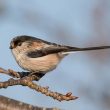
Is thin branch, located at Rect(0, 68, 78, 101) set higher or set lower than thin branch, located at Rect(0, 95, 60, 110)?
lower

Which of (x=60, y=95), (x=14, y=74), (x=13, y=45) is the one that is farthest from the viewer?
(x=13, y=45)

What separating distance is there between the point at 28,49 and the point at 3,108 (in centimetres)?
217

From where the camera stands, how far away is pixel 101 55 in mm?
5680

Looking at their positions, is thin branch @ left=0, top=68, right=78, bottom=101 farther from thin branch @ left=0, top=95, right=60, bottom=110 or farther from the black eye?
the black eye

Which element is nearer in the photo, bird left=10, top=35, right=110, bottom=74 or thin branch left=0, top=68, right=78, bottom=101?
thin branch left=0, top=68, right=78, bottom=101

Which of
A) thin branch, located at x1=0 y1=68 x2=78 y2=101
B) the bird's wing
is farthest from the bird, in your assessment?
thin branch, located at x1=0 y1=68 x2=78 y2=101

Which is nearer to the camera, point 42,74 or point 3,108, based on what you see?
point 3,108

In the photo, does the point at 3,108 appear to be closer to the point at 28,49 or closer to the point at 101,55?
the point at 28,49

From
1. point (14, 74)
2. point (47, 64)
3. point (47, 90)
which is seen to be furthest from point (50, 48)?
point (47, 90)

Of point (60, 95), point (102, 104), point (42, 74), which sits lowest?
point (102, 104)

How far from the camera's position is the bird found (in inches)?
167

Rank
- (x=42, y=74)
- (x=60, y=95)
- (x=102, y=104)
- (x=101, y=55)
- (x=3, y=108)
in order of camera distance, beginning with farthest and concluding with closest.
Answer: (x=101, y=55)
(x=102, y=104)
(x=42, y=74)
(x=60, y=95)
(x=3, y=108)

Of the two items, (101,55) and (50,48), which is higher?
(50,48)

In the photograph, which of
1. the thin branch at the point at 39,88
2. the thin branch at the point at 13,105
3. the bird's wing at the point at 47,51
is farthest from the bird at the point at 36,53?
the thin branch at the point at 13,105
